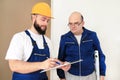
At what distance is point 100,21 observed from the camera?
2.47 m

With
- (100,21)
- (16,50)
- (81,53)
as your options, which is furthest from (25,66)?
(100,21)

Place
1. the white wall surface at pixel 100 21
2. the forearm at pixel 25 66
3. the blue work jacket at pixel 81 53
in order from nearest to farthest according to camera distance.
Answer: the forearm at pixel 25 66, the blue work jacket at pixel 81 53, the white wall surface at pixel 100 21

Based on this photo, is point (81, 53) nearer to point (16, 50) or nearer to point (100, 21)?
point (100, 21)

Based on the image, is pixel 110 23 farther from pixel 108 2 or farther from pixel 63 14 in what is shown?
pixel 63 14

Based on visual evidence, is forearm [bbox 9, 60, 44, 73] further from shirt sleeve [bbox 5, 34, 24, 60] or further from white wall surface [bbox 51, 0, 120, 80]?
white wall surface [bbox 51, 0, 120, 80]

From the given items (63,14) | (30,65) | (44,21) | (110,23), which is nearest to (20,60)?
(30,65)

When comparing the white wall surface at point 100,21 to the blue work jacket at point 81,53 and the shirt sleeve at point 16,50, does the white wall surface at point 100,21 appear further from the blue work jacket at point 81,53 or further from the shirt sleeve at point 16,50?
the shirt sleeve at point 16,50

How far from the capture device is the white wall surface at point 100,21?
96.9 inches

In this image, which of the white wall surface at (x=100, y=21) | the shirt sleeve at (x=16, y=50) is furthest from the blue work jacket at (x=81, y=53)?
the shirt sleeve at (x=16, y=50)

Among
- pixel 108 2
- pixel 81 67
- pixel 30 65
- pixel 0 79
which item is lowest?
pixel 0 79

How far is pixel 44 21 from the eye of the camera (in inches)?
66.6

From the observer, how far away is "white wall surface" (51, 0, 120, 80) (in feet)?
8.07

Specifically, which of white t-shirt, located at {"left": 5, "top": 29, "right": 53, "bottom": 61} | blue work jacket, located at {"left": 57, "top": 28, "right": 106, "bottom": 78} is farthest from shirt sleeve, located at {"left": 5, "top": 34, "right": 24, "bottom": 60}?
blue work jacket, located at {"left": 57, "top": 28, "right": 106, "bottom": 78}

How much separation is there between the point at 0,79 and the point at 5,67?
7.6 inches
